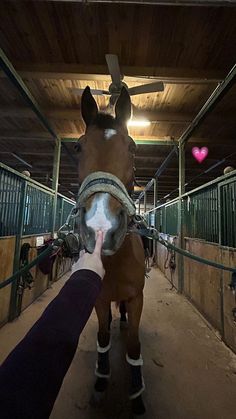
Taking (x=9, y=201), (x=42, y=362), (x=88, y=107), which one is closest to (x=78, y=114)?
(x=9, y=201)

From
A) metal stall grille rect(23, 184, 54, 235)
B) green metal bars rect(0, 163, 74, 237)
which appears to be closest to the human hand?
green metal bars rect(0, 163, 74, 237)

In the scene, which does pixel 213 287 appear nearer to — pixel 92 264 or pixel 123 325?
pixel 123 325

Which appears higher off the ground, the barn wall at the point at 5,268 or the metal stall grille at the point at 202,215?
the metal stall grille at the point at 202,215

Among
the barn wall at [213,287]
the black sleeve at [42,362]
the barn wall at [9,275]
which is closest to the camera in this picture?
the black sleeve at [42,362]

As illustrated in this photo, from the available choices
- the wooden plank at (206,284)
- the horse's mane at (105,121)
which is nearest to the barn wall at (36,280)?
the horse's mane at (105,121)

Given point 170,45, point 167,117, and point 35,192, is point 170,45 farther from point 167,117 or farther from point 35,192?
point 35,192

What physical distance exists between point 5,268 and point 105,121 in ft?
6.12

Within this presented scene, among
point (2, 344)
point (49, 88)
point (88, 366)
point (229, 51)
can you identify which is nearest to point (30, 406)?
point (88, 366)

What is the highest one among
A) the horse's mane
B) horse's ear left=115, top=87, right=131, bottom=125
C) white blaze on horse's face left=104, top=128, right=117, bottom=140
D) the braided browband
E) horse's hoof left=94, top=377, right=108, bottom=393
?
horse's ear left=115, top=87, right=131, bottom=125

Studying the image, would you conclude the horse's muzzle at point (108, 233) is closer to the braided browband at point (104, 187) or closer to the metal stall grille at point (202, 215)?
the braided browband at point (104, 187)

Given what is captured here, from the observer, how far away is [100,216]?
849 mm

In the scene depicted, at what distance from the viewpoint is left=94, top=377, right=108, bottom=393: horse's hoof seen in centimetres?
140

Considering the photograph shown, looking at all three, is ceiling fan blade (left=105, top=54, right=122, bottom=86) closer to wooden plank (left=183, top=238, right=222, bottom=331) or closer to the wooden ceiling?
the wooden ceiling

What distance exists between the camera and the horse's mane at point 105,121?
3.97 feet
